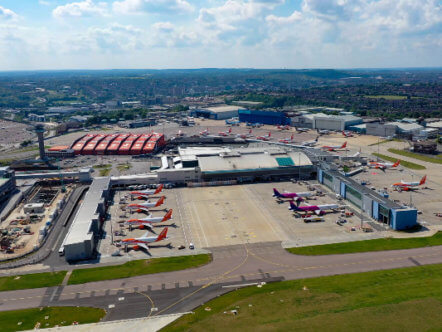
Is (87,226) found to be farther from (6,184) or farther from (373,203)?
(373,203)

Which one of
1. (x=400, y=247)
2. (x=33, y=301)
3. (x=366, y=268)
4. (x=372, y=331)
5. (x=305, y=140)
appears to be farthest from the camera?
(x=305, y=140)

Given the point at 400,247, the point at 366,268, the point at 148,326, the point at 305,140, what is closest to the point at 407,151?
the point at 305,140

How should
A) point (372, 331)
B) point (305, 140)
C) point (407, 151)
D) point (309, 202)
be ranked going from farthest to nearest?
point (305, 140), point (407, 151), point (309, 202), point (372, 331)

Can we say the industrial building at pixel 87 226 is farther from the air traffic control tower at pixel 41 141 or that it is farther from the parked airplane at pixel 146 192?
the air traffic control tower at pixel 41 141

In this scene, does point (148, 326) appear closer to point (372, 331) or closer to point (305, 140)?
point (372, 331)

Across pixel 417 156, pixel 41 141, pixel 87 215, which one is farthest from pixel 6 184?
pixel 417 156

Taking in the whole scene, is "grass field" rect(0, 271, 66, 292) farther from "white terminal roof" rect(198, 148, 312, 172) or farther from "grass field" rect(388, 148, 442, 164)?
"grass field" rect(388, 148, 442, 164)
